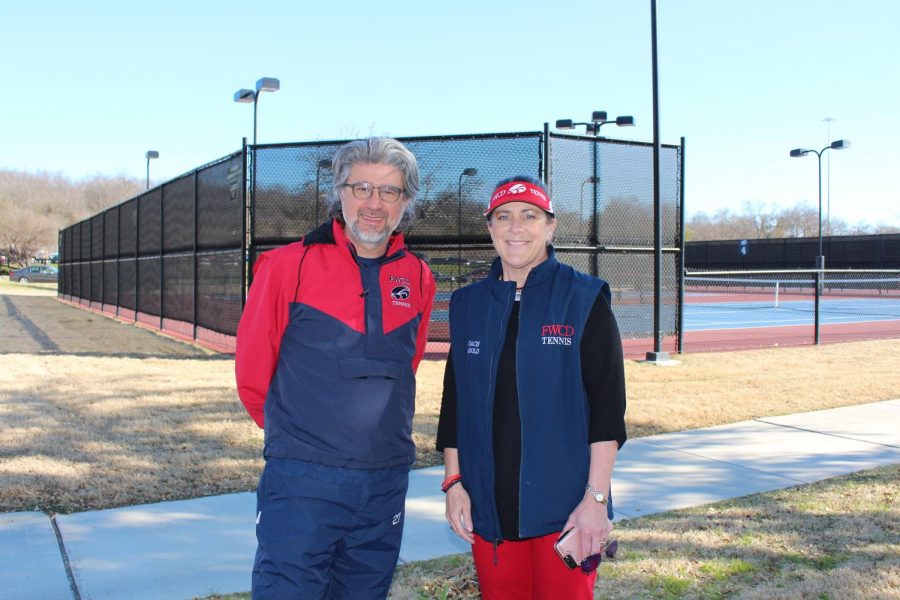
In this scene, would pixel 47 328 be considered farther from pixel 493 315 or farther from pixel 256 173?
pixel 493 315

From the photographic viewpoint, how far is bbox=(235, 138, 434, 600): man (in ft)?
7.66

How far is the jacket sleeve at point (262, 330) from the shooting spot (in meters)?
2.44

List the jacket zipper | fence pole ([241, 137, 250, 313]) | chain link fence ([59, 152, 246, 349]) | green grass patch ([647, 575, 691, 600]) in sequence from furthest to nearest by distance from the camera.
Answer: chain link fence ([59, 152, 246, 349]), fence pole ([241, 137, 250, 313]), green grass patch ([647, 575, 691, 600]), the jacket zipper

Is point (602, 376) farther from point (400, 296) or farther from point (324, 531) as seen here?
point (324, 531)

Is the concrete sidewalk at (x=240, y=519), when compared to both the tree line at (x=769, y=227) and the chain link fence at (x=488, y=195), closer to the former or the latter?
the chain link fence at (x=488, y=195)

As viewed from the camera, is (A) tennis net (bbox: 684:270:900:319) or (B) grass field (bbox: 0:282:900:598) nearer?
(B) grass field (bbox: 0:282:900:598)

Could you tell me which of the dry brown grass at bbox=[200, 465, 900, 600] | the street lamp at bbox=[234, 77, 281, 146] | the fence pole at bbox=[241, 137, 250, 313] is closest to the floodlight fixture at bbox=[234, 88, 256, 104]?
the street lamp at bbox=[234, 77, 281, 146]

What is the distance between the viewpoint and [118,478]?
523 centimetres

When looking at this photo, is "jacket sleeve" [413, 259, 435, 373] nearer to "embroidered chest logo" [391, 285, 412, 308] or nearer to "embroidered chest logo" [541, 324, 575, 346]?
"embroidered chest logo" [391, 285, 412, 308]

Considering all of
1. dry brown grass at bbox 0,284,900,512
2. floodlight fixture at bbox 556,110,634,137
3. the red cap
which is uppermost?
floodlight fixture at bbox 556,110,634,137

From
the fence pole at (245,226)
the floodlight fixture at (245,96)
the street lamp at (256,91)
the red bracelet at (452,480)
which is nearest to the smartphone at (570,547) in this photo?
the red bracelet at (452,480)

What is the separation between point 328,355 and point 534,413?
2.16 ft

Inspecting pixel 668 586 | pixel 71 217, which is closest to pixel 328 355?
pixel 668 586

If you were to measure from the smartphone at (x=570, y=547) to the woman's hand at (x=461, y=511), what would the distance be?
33 centimetres
